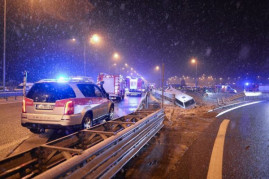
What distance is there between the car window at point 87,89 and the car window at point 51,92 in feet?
2.02

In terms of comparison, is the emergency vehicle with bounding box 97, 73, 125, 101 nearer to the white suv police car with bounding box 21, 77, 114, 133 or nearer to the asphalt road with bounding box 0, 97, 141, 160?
the asphalt road with bounding box 0, 97, 141, 160

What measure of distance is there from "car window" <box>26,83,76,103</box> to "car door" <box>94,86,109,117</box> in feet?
5.77

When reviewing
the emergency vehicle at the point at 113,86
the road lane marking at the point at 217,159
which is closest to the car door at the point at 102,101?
the road lane marking at the point at 217,159

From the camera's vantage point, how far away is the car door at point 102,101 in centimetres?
834

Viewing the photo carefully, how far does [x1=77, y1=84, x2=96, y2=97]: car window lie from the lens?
23.6ft

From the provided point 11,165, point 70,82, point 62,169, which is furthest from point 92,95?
point 62,169

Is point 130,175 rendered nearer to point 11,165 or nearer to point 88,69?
point 11,165

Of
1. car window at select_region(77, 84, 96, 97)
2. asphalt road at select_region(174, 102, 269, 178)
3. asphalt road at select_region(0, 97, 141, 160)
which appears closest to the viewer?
asphalt road at select_region(174, 102, 269, 178)

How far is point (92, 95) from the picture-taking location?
25.6 feet

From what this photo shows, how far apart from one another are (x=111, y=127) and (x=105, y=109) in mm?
2850

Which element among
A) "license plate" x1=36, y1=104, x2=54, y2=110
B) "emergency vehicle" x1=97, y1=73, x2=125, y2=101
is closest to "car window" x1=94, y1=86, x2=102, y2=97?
"license plate" x1=36, y1=104, x2=54, y2=110

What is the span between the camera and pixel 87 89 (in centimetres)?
771

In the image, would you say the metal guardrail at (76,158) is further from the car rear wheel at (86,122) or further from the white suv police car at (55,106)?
the car rear wheel at (86,122)

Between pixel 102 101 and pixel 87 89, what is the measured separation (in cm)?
106
